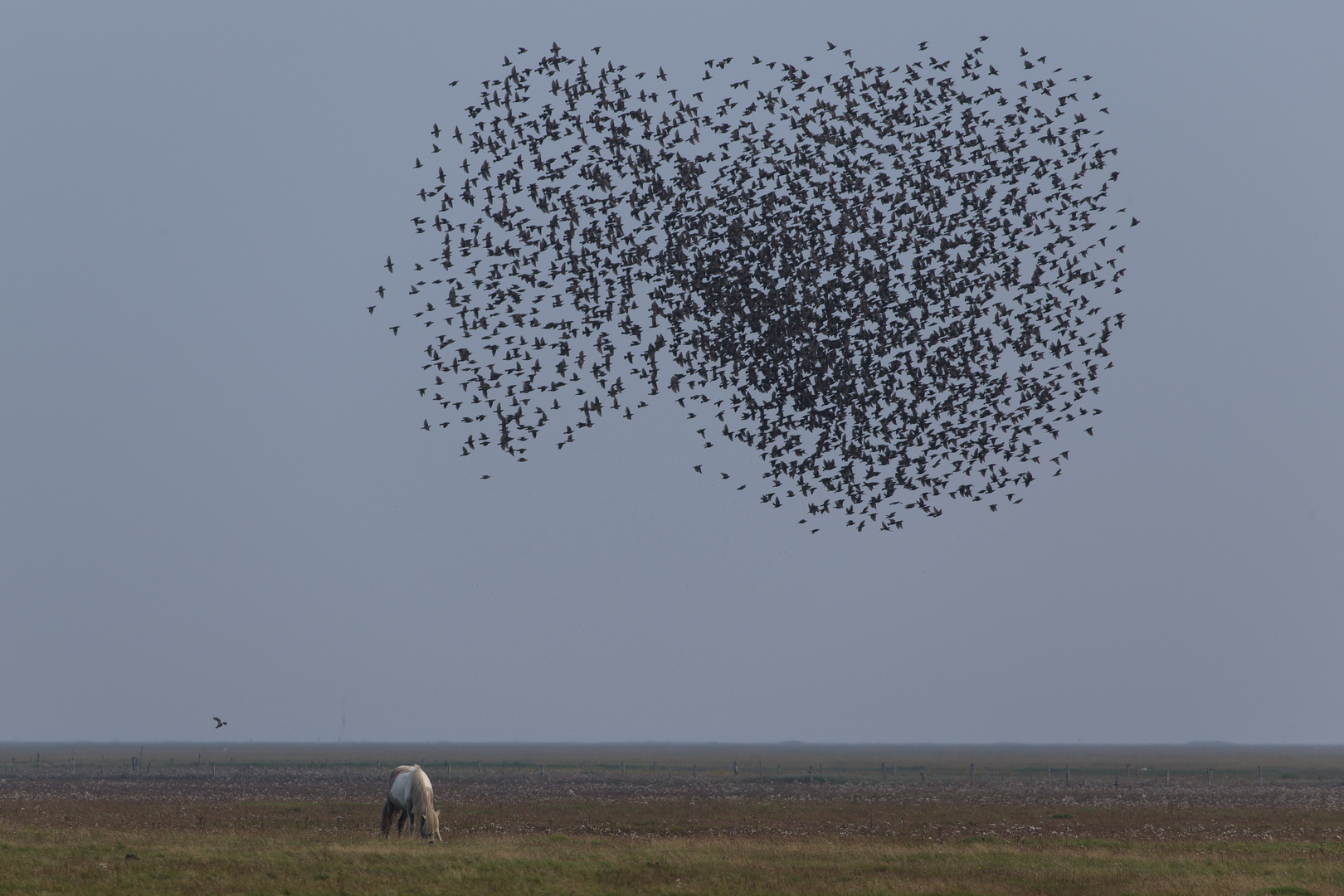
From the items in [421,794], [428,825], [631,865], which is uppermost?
[421,794]

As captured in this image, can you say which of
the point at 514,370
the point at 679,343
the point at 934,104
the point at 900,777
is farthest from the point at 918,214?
the point at 900,777

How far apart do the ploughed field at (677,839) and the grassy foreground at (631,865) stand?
10 centimetres

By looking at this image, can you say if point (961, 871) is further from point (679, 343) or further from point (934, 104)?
point (934, 104)

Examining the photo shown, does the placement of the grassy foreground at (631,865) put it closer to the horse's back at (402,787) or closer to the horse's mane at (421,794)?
the horse's mane at (421,794)

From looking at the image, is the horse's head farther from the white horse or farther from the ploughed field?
the ploughed field

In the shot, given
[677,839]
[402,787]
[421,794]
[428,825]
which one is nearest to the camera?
[428,825]

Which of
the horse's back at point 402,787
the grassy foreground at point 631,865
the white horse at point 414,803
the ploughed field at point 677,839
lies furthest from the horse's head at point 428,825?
the ploughed field at point 677,839

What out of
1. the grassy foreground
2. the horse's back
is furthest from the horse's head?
the horse's back

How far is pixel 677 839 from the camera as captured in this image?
3606cm

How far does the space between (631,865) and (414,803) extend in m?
7.22

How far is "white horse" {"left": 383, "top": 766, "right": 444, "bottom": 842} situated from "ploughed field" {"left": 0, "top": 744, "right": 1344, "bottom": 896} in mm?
1242

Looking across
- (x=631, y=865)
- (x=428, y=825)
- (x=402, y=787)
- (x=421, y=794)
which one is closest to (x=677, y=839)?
(x=428, y=825)

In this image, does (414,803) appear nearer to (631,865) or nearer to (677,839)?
(631,865)

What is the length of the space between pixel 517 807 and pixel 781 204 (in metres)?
32.9
